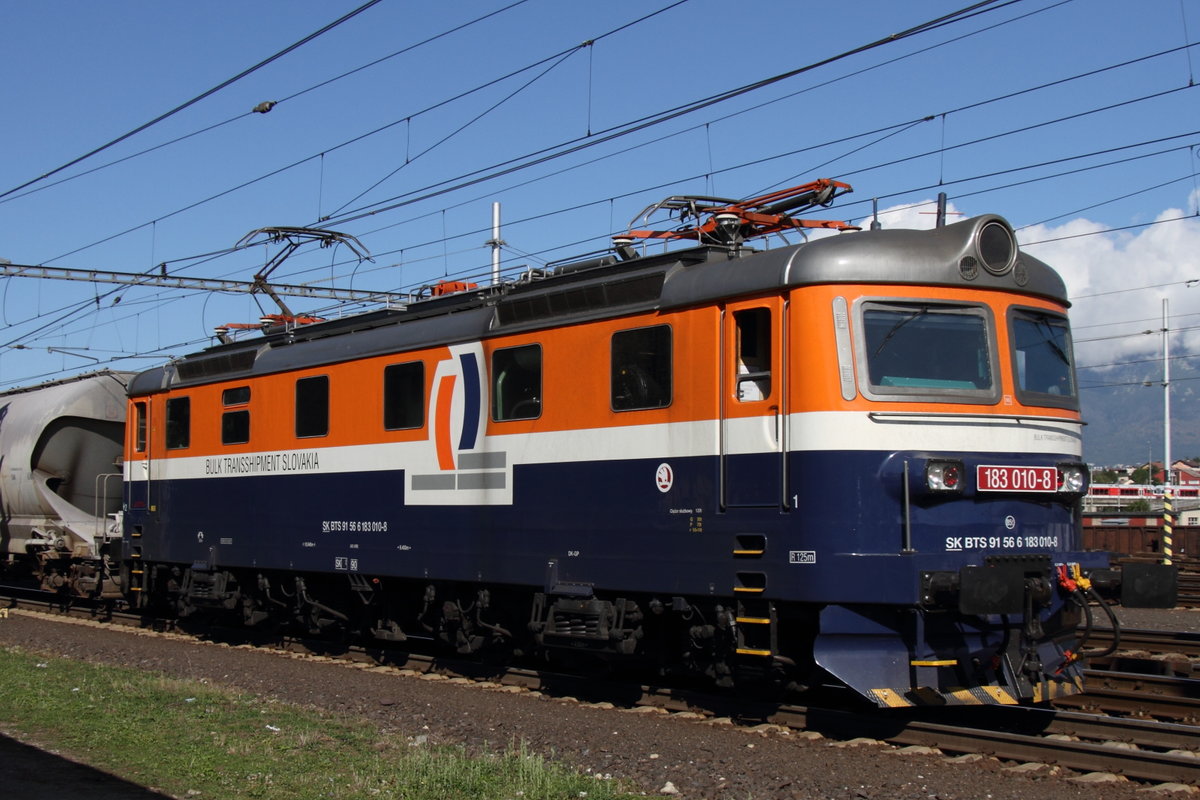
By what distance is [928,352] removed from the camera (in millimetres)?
9891

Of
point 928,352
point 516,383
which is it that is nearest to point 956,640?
point 928,352

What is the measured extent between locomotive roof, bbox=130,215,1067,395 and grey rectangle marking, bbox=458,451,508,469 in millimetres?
1238

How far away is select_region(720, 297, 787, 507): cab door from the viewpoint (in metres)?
9.87

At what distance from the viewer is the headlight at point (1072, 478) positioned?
10227mm

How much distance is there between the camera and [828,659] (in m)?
→ 9.51

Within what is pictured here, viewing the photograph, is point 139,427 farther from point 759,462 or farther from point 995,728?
point 995,728

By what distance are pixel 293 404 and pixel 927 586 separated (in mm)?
9197

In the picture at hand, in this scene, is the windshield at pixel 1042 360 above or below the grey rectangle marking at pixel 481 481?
A: above

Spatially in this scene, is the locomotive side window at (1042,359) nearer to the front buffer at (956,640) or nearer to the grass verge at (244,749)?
the front buffer at (956,640)

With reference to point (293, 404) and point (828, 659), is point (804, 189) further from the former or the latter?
point (293, 404)

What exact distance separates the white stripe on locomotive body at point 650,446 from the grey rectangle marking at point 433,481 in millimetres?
11

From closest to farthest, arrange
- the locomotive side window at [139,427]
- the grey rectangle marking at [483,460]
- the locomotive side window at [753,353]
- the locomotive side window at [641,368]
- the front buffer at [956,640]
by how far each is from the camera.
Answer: the front buffer at [956,640]
the locomotive side window at [753,353]
the locomotive side window at [641,368]
the grey rectangle marking at [483,460]
the locomotive side window at [139,427]

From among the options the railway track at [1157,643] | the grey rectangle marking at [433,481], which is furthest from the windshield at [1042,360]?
the grey rectangle marking at [433,481]

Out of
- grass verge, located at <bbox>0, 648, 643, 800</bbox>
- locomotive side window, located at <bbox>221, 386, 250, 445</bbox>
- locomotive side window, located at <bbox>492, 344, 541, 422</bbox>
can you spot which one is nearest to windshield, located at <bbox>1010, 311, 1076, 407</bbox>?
locomotive side window, located at <bbox>492, 344, 541, 422</bbox>
